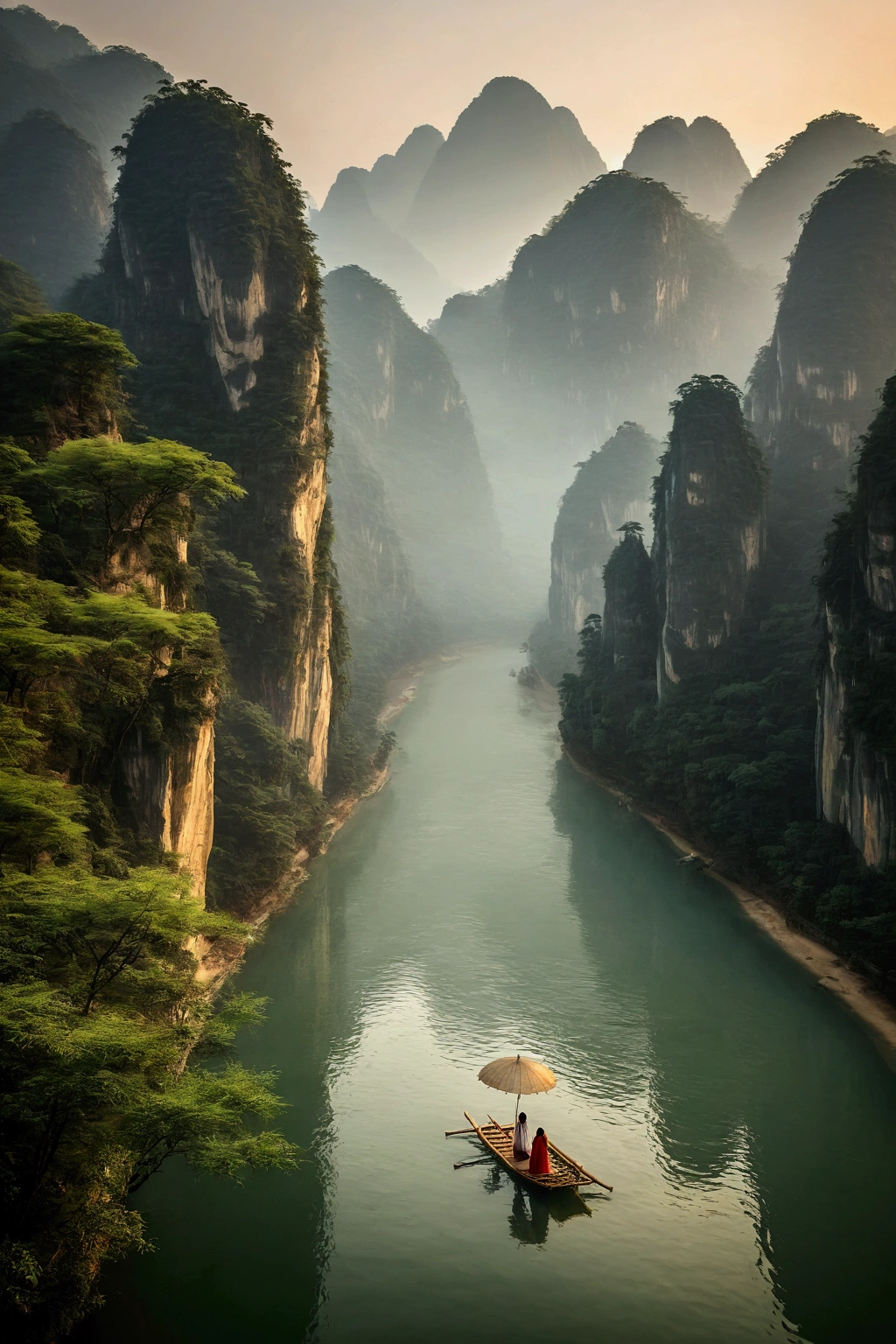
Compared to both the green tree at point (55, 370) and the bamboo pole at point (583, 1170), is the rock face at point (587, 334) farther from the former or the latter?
the bamboo pole at point (583, 1170)

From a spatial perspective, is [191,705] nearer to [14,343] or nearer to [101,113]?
[14,343]

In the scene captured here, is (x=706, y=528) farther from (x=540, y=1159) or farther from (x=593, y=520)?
(x=593, y=520)

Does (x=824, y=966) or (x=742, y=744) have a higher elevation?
(x=742, y=744)

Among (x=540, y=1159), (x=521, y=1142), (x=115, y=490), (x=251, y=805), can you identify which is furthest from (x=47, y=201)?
(x=540, y=1159)

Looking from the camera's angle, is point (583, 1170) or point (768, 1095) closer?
point (583, 1170)

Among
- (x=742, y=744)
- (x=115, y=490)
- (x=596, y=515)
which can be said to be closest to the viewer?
(x=115, y=490)

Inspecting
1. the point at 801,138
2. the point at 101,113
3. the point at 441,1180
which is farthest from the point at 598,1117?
the point at 801,138

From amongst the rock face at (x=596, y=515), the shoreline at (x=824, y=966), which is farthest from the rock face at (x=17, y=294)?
the rock face at (x=596, y=515)
